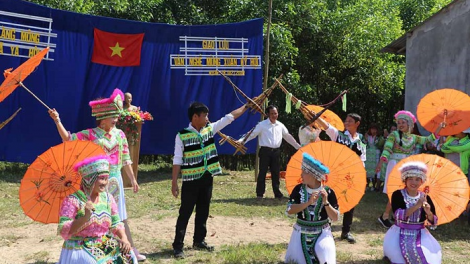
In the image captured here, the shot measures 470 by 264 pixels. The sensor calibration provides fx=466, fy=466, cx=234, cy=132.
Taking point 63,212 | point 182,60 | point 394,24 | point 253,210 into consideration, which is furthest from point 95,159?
point 394,24

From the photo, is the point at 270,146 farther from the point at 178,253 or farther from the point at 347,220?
the point at 178,253

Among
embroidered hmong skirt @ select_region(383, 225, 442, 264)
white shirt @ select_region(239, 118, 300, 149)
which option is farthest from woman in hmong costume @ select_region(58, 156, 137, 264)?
white shirt @ select_region(239, 118, 300, 149)

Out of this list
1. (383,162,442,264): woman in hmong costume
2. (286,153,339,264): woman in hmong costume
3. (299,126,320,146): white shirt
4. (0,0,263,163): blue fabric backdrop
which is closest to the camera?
Answer: (286,153,339,264): woman in hmong costume

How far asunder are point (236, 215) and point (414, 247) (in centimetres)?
346

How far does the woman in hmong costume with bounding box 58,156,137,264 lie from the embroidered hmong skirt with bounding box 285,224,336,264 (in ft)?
6.17

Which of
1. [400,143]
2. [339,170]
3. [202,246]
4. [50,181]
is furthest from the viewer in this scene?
[400,143]

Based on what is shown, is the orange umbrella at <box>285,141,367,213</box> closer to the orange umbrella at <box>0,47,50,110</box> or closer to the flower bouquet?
the orange umbrella at <box>0,47,50,110</box>

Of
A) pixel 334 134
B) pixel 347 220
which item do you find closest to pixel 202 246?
pixel 347 220

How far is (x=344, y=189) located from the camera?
16.8 feet

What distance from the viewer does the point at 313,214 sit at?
15.9 feet

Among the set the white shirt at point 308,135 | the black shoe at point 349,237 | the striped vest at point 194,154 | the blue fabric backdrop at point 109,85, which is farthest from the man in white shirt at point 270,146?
the striped vest at point 194,154

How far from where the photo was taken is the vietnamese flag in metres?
10.9

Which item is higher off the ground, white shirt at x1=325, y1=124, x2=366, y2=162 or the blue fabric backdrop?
the blue fabric backdrop

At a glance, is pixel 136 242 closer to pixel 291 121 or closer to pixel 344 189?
pixel 344 189
